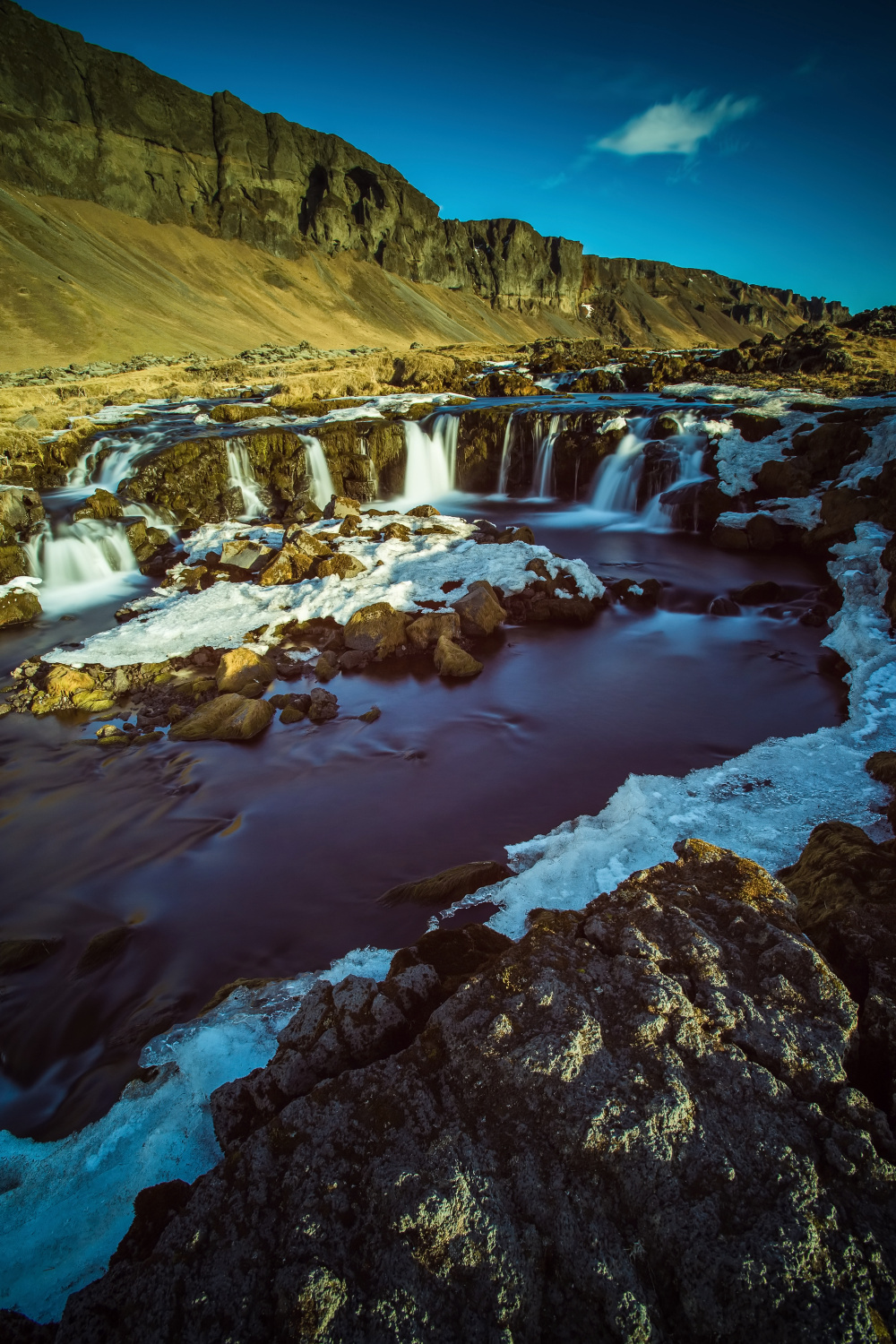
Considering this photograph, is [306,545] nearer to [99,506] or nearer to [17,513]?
[99,506]

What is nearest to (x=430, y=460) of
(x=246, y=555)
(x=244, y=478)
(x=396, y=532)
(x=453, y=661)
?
(x=244, y=478)

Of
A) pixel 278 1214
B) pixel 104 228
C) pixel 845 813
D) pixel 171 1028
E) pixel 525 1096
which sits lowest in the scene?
pixel 171 1028

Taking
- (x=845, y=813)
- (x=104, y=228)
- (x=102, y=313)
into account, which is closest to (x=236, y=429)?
(x=845, y=813)

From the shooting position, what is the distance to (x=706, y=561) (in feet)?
49.4

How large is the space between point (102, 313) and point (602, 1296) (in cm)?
6472

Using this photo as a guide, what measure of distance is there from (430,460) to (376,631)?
13322 mm

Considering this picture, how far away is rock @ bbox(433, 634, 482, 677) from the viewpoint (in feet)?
32.9

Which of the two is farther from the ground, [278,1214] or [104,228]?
[104,228]

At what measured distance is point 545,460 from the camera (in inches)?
841

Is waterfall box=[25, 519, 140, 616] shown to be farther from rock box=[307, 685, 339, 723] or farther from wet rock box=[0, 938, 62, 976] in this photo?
wet rock box=[0, 938, 62, 976]

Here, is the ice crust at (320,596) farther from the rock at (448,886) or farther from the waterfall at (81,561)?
the rock at (448,886)

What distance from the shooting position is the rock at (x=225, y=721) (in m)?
8.34

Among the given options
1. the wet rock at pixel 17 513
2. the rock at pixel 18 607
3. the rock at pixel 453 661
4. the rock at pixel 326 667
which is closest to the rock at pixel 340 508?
the wet rock at pixel 17 513

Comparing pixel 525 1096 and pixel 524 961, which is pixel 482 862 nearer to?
pixel 524 961
